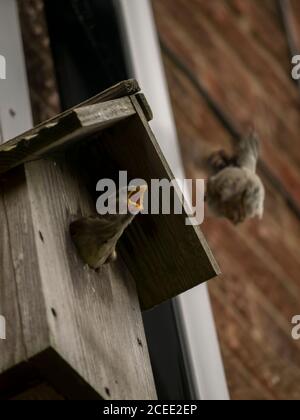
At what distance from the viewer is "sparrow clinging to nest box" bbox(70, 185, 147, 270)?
2.36 meters

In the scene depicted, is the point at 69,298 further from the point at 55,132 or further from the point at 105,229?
the point at 55,132

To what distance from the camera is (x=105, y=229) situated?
2.38 m

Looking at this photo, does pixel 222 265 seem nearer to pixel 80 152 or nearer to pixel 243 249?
pixel 243 249

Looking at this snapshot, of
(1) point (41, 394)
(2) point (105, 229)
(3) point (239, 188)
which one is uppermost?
(3) point (239, 188)

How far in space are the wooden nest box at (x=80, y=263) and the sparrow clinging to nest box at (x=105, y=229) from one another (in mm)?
19

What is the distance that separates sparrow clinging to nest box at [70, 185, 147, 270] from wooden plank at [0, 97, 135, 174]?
0.41ft

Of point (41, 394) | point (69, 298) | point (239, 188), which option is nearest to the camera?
point (41, 394)

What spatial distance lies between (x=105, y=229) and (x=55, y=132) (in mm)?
178

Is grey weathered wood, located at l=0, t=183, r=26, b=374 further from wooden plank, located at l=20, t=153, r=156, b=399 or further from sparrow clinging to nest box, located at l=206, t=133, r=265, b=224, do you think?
sparrow clinging to nest box, located at l=206, t=133, r=265, b=224

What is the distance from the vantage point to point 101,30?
3.40 metres

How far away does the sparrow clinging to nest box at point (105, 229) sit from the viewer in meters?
2.36

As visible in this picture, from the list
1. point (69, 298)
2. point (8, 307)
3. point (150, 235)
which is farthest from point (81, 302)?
point (150, 235)

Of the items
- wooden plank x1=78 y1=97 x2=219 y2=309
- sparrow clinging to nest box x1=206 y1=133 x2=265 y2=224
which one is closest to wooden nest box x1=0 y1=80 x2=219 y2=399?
wooden plank x1=78 y1=97 x2=219 y2=309

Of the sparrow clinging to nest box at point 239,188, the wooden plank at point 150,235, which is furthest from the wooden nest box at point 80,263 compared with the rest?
the sparrow clinging to nest box at point 239,188
